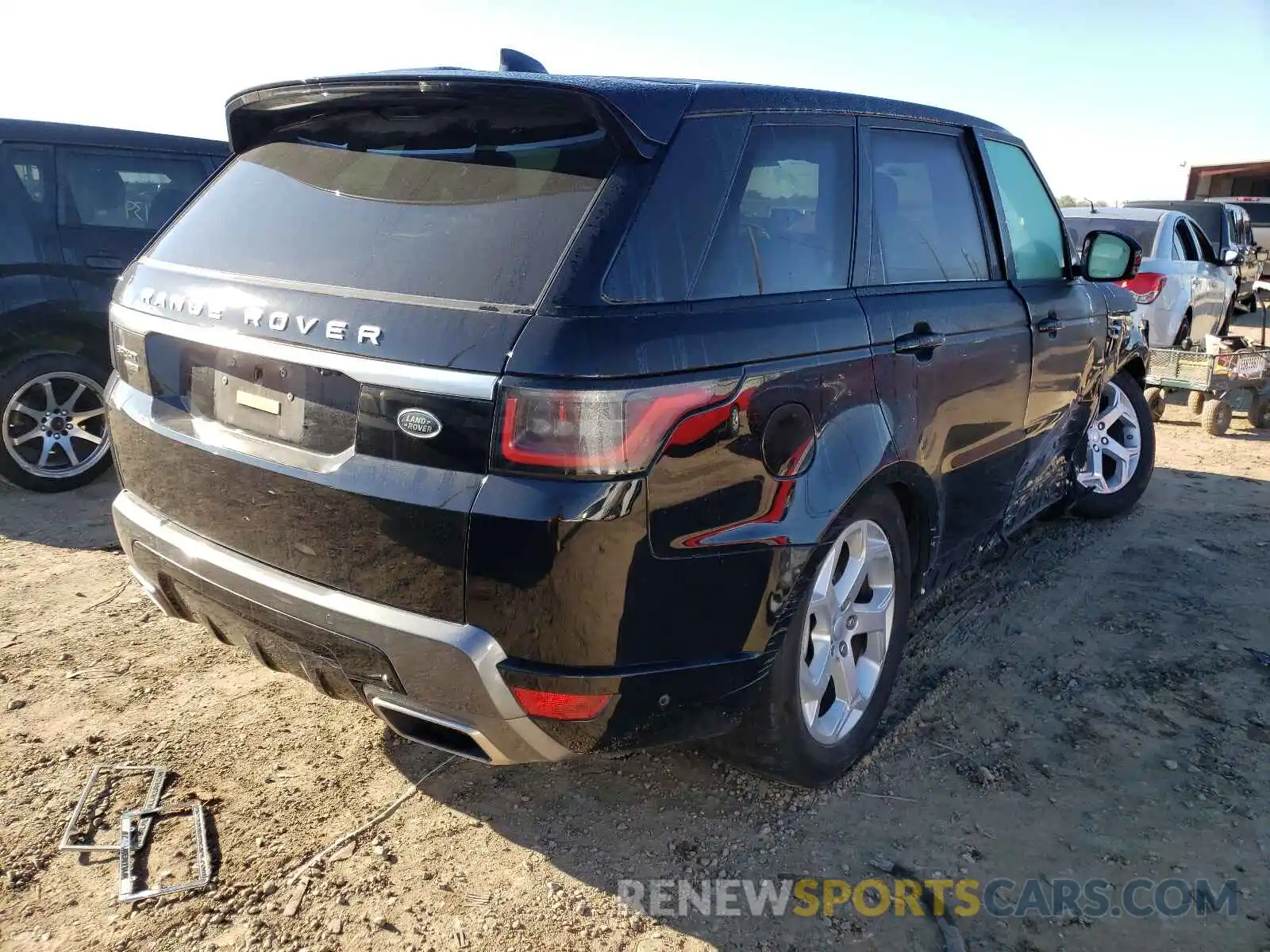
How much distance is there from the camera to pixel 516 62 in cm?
258

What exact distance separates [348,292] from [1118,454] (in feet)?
15.5

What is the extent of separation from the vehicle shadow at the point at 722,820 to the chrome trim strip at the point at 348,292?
1410mm

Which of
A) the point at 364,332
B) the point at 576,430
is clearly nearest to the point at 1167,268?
the point at 576,430

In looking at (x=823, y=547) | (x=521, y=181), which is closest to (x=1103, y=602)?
(x=823, y=547)

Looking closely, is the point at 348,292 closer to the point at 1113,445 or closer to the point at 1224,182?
the point at 1113,445

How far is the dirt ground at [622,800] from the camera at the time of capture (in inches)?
90.6

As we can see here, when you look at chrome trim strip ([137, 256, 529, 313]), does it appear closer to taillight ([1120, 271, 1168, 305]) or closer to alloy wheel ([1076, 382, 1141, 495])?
alloy wheel ([1076, 382, 1141, 495])

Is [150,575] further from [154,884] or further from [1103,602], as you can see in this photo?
[1103,602]

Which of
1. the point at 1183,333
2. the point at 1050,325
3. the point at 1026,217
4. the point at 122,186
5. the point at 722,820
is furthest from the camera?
the point at 1183,333

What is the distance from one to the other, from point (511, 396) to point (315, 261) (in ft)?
2.47

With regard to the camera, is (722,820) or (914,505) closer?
(722,820)

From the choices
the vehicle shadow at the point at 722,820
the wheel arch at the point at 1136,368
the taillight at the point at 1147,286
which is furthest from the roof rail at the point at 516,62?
the taillight at the point at 1147,286

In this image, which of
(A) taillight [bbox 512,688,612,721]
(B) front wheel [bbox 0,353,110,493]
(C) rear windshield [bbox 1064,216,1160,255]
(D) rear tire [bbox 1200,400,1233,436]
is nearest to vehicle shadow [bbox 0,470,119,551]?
(B) front wheel [bbox 0,353,110,493]

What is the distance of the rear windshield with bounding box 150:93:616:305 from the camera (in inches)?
81.7
